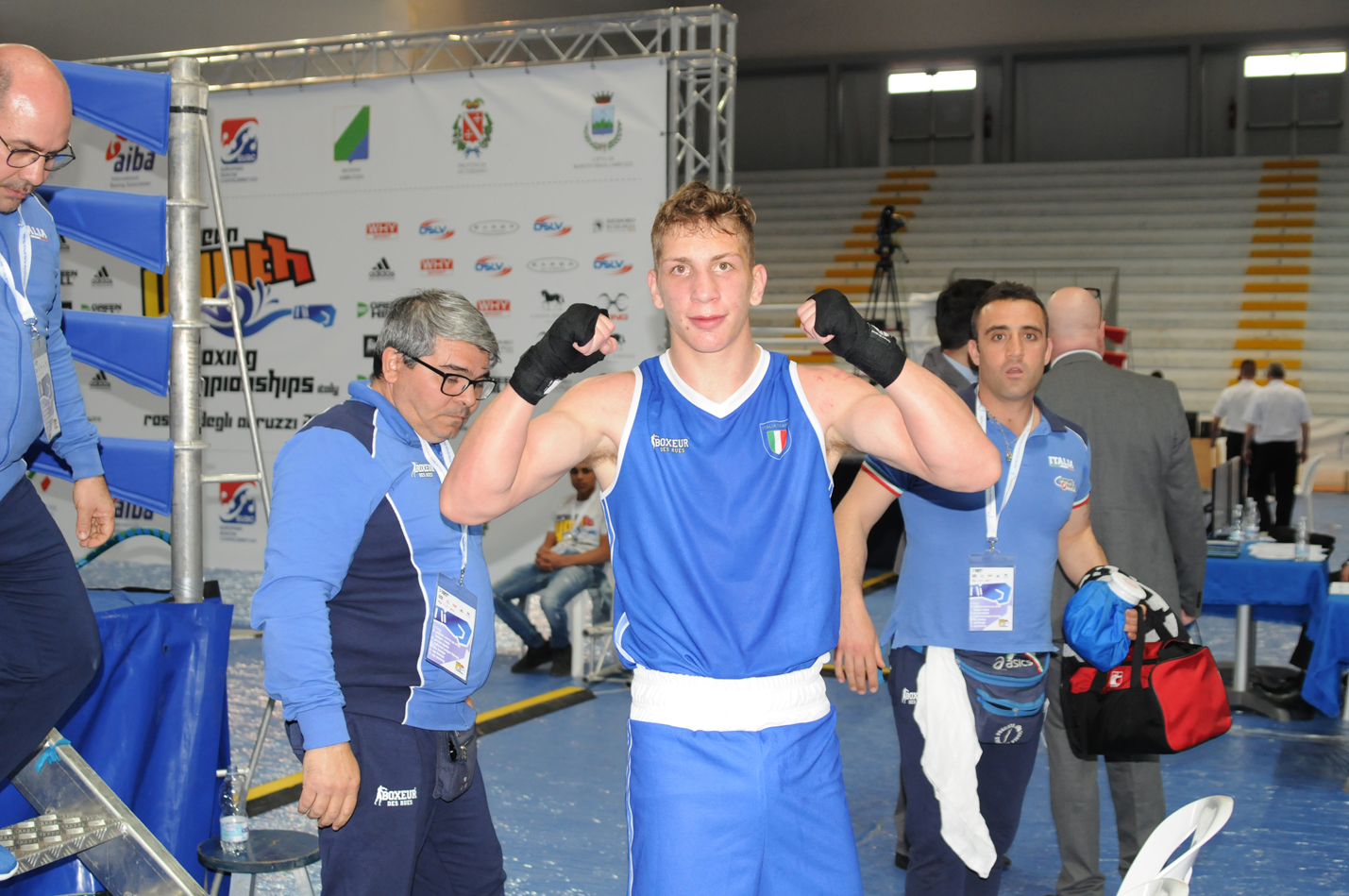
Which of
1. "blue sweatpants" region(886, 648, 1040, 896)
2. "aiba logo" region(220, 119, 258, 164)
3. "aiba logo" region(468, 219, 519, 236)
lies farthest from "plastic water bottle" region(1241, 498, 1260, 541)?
"aiba logo" region(220, 119, 258, 164)

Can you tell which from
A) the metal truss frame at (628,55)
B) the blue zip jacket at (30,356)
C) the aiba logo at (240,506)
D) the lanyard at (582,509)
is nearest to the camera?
the blue zip jacket at (30,356)

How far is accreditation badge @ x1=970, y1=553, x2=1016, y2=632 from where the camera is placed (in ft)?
8.80

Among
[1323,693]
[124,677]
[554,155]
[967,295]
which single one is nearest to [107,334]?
[124,677]

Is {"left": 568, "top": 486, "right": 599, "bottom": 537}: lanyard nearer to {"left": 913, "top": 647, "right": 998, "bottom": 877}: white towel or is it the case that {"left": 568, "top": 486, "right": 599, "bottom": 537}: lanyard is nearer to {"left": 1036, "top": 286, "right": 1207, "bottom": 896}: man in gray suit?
{"left": 1036, "top": 286, "right": 1207, "bottom": 896}: man in gray suit

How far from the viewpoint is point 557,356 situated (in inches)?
68.6

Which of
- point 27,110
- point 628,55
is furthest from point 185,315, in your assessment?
point 628,55

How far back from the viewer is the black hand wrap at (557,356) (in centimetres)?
173

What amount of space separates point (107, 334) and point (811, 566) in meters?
1.97

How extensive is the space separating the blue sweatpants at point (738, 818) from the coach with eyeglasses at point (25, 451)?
125 cm

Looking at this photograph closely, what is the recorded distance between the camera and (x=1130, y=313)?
17.2 meters

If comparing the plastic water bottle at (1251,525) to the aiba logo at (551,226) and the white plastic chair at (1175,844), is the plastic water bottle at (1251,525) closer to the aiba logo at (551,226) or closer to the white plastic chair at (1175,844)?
the aiba logo at (551,226)

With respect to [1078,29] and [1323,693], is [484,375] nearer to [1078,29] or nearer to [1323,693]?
[1323,693]

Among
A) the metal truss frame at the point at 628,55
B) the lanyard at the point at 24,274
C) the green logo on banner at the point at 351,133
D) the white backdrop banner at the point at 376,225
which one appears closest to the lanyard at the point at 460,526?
the lanyard at the point at 24,274

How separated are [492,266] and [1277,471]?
8.92 metres
